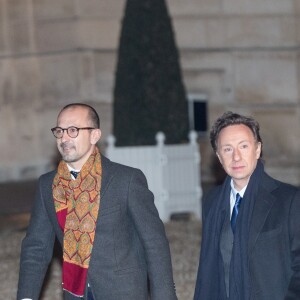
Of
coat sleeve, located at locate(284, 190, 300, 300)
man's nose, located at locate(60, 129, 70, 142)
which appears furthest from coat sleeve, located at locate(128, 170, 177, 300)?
coat sleeve, located at locate(284, 190, 300, 300)

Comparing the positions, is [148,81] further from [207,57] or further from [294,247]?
[294,247]

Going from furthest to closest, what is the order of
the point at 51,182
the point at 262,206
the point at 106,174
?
the point at 51,182 → the point at 106,174 → the point at 262,206

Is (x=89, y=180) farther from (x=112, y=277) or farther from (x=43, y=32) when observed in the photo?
(x=43, y=32)

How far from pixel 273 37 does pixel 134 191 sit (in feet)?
57.5

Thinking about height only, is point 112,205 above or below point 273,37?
below

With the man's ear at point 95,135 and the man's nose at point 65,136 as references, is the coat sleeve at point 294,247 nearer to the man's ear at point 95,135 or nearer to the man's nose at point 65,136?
the man's ear at point 95,135

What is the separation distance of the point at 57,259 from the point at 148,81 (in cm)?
491

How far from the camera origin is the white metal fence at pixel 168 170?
15805mm

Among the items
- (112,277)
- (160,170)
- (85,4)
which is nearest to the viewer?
(112,277)

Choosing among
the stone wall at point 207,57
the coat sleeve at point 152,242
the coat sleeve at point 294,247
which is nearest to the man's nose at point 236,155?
the coat sleeve at point 294,247

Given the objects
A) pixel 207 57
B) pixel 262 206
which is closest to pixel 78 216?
pixel 262 206

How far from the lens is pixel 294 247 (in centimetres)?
545

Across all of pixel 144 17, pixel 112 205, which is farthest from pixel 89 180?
pixel 144 17

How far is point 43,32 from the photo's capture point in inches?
925
